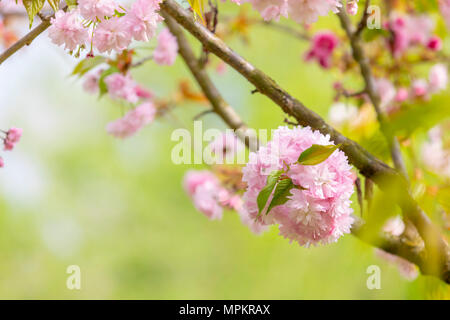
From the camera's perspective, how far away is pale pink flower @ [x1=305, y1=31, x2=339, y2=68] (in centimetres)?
174

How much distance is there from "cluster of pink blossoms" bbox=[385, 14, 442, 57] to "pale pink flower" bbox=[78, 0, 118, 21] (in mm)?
1231

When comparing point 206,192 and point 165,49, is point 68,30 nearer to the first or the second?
point 165,49

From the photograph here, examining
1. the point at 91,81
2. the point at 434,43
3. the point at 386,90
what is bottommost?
the point at 91,81

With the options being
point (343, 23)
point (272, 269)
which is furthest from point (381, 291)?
point (343, 23)

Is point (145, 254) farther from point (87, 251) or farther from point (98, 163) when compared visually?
point (98, 163)

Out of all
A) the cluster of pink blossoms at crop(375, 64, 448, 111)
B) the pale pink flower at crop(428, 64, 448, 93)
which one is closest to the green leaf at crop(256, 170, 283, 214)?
the cluster of pink blossoms at crop(375, 64, 448, 111)

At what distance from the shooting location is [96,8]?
675mm

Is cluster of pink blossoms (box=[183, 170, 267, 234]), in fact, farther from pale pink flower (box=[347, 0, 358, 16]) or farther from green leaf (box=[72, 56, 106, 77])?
pale pink flower (box=[347, 0, 358, 16])

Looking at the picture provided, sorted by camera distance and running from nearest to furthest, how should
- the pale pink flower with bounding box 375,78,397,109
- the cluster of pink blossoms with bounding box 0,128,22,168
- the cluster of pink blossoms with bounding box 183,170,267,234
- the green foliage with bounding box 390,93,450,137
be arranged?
the green foliage with bounding box 390,93,450,137 → the cluster of pink blossoms with bounding box 0,128,22,168 → the cluster of pink blossoms with bounding box 183,170,267,234 → the pale pink flower with bounding box 375,78,397,109

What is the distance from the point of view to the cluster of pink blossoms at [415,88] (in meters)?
1.70

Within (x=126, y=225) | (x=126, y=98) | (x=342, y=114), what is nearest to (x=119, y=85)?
(x=126, y=98)

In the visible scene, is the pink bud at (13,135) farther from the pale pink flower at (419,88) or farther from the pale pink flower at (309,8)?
the pale pink flower at (419,88)

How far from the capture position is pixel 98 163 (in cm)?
585

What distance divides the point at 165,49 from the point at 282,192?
682 mm
